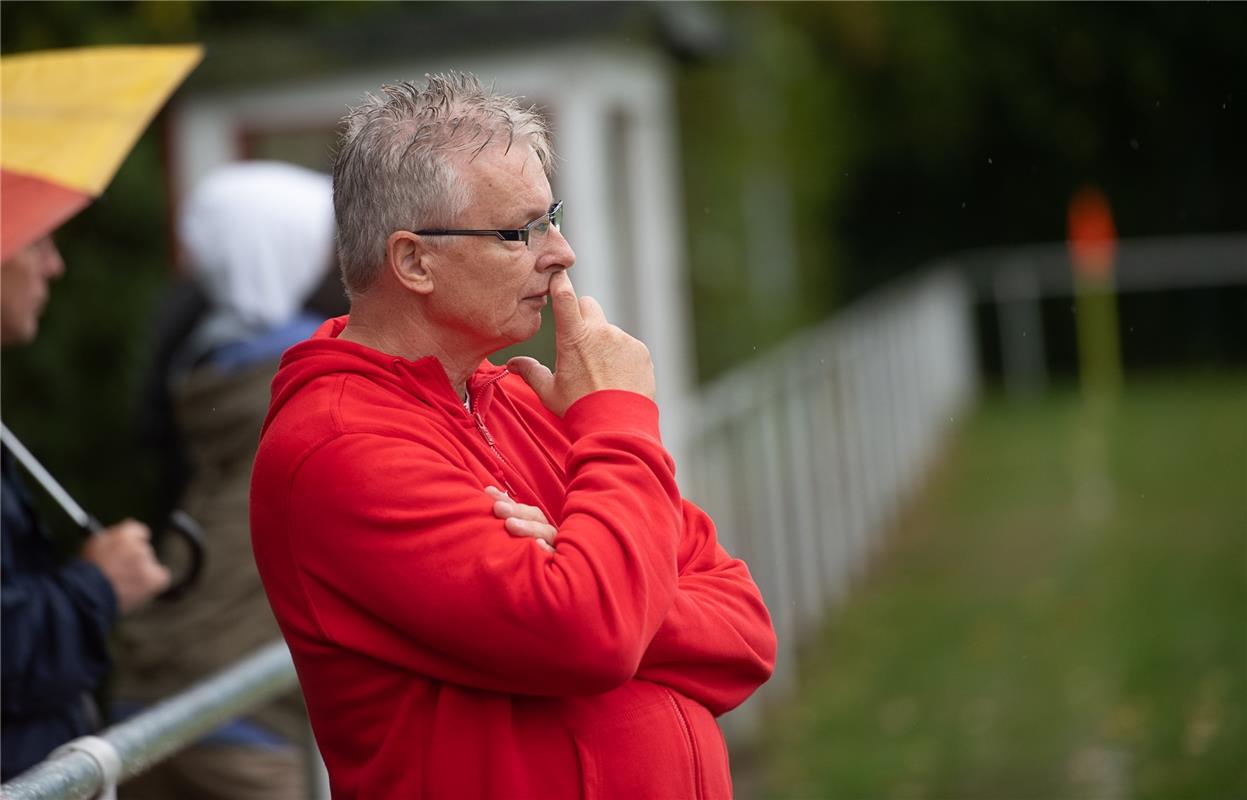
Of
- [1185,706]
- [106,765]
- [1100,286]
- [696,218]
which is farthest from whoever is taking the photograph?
[1100,286]

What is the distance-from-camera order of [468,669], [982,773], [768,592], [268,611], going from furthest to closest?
[768,592], [982,773], [268,611], [468,669]

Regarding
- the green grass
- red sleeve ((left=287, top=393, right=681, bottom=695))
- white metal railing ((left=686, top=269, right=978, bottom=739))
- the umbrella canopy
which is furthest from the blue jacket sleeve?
white metal railing ((left=686, top=269, right=978, bottom=739))

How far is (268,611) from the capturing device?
3873mm

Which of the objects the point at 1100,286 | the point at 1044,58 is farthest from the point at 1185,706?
the point at 1044,58

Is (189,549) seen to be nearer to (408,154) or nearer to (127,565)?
(127,565)

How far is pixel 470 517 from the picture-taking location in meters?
1.89

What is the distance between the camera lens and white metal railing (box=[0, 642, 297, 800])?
217 cm

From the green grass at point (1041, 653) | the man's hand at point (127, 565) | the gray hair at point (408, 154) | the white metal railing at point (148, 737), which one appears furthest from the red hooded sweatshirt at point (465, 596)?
the green grass at point (1041, 653)

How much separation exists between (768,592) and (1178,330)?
1611cm

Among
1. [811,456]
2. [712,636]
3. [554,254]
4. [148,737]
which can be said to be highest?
[554,254]

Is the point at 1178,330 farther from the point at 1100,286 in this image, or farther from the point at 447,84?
the point at 447,84

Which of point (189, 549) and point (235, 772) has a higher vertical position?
point (189, 549)

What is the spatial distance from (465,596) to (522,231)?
0.44 metres

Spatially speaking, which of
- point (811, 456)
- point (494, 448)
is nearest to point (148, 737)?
point (494, 448)
